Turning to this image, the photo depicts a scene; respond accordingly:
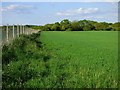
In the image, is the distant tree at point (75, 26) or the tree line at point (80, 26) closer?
the tree line at point (80, 26)

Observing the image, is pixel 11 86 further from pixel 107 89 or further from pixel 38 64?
pixel 38 64

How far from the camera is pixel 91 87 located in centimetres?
842

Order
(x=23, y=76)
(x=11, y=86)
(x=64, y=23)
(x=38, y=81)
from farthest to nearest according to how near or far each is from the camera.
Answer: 1. (x=64, y=23)
2. (x=23, y=76)
3. (x=38, y=81)
4. (x=11, y=86)

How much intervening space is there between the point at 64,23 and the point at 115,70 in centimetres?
12147

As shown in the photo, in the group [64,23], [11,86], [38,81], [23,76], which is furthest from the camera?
[64,23]

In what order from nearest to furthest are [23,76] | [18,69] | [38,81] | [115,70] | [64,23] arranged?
[38,81] → [23,76] → [18,69] → [115,70] → [64,23]

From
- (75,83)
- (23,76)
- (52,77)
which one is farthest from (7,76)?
(75,83)

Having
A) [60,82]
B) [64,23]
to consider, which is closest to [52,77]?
[60,82]

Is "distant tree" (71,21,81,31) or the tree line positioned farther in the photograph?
"distant tree" (71,21,81,31)

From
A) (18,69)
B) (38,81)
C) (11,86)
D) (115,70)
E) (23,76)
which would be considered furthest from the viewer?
(115,70)

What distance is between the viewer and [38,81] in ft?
29.0

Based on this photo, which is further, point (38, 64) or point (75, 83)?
point (38, 64)

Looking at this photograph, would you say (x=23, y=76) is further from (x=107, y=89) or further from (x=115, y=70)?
(x=115, y=70)

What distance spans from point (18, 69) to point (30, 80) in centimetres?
169
